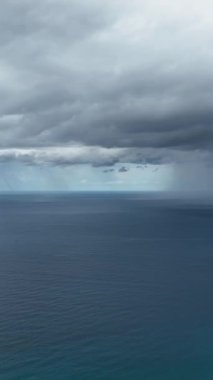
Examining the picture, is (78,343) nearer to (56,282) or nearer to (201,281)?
(56,282)

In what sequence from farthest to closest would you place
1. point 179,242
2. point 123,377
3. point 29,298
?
point 179,242 < point 29,298 < point 123,377

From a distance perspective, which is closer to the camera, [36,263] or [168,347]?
[168,347]

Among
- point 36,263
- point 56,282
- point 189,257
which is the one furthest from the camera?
point 189,257

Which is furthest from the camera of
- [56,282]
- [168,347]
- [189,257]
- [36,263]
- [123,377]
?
[189,257]

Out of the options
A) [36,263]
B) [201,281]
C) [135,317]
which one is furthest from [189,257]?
[135,317]

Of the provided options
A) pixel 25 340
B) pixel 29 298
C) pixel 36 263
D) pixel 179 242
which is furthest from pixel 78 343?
pixel 179 242

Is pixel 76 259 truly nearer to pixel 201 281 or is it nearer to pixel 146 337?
pixel 201 281

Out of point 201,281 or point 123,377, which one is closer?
point 123,377

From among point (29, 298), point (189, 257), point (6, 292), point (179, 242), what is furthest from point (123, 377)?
point (179, 242)

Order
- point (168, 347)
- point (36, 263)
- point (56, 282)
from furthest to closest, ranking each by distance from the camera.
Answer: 1. point (36, 263)
2. point (56, 282)
3. point (168, 347)
